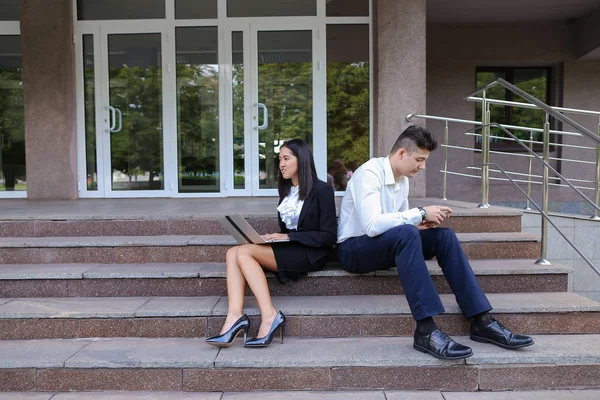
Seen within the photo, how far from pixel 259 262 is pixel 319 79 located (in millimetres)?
3764

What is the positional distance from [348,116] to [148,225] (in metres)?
3.21

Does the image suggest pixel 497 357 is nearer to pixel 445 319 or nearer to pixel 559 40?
pixel 445 319

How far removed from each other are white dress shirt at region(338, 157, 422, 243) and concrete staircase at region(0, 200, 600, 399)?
1.24 ft

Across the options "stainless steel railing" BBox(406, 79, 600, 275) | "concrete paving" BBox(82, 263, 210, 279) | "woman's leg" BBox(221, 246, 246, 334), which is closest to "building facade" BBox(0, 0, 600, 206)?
"stainless steel railing" BBox(406, 79, 600, 275)

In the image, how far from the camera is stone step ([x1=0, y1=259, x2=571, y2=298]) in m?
3.13

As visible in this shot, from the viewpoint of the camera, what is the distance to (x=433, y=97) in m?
7.76

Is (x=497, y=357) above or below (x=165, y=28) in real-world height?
below

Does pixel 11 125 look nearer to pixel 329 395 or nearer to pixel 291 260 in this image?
pixel 291 260

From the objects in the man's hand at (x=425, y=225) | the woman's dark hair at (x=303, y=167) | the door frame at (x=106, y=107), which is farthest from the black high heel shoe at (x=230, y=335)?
the door frame at (x=106, y=107)

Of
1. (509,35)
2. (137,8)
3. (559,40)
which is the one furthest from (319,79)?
(559,40)

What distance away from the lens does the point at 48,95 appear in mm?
5918

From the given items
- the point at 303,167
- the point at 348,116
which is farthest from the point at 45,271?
the point at 348,116

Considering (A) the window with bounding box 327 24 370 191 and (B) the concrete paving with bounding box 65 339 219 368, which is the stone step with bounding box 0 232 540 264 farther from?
(A) the window with bounding box 327 24 370 191

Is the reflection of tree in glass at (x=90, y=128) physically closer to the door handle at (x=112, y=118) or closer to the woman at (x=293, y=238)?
the door handle at (x=112, y=118)
